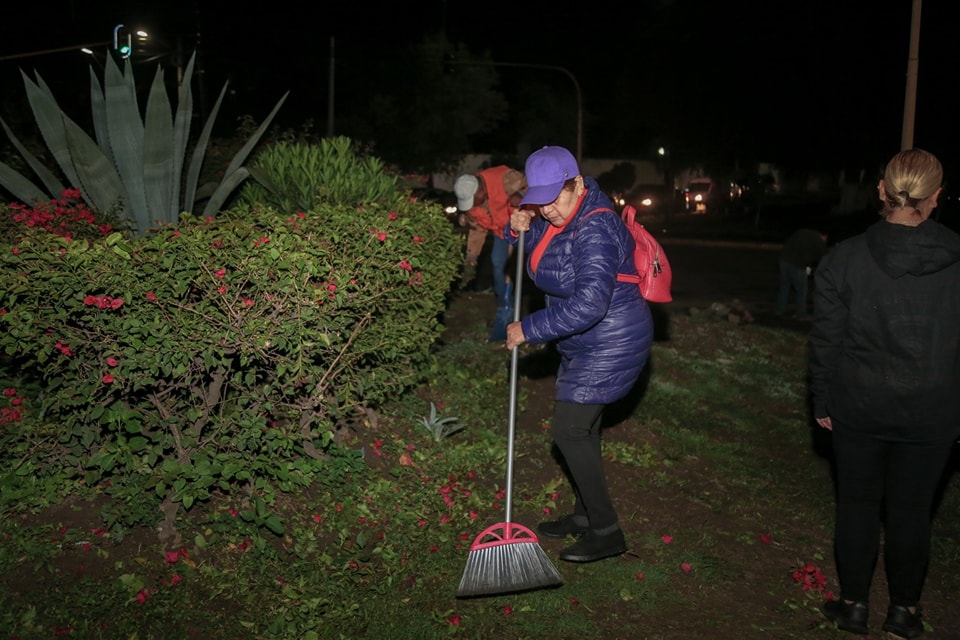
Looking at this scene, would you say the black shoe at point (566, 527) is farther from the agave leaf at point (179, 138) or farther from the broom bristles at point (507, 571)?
the agave leaf at point (179, 138)

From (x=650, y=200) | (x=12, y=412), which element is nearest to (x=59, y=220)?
(x=12, y=412)

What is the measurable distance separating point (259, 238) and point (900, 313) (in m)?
2.80

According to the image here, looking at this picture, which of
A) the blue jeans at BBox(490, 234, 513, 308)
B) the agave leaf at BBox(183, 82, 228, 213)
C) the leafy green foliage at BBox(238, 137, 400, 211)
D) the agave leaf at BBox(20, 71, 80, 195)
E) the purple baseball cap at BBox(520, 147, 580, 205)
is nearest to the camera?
the purple baseball cap at BBox(520, 147, 580, 205)

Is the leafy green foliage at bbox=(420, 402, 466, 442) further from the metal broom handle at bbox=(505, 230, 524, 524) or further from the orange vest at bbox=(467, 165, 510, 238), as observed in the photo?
the orange vest at bbox=(467, 165, 510, 238)

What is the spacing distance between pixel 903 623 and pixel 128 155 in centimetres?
551

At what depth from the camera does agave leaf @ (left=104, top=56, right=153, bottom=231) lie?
6.60 m

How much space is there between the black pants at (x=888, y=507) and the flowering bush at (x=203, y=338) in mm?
2319

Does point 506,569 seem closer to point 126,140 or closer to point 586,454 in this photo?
point 586,454

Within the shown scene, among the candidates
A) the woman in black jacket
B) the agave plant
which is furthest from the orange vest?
the woman in black jacket

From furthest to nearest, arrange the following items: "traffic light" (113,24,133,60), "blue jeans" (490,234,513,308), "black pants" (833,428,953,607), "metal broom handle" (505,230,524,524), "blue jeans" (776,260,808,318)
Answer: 1. "traffic light" (113,24,133,60)
2. "blue jeans" (776,260,808,318)
3. "blue jeans" (490,234,513,308)
4. "metal broom handle" (505,230,524,524)
5. "black pants" (833,428,953,607)

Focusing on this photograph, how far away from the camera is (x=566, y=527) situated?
5141 millimetres

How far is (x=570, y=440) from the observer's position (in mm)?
4629

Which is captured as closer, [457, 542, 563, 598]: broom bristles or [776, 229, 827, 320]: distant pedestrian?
[457, 542, 563, 598]: broom bristles

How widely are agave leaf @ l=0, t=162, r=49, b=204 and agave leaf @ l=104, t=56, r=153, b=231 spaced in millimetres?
645
